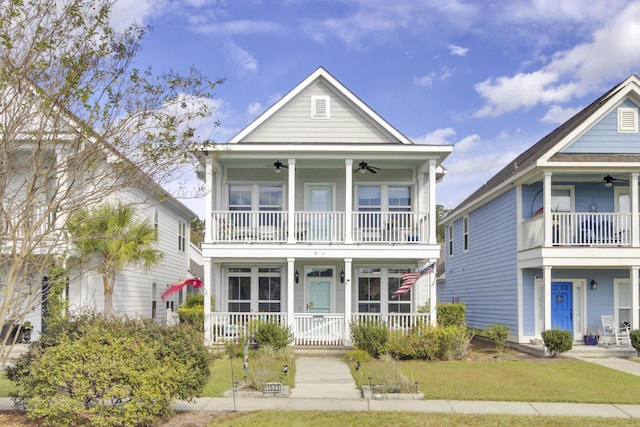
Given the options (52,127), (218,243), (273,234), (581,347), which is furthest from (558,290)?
(52,127)

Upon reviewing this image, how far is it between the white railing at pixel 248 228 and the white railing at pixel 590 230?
8.31 metres

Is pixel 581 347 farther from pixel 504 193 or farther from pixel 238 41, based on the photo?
pixel 238 41

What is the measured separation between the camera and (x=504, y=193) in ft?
68.9

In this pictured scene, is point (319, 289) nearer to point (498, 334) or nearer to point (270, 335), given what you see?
point (270, 335)

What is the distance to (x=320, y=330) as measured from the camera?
1759 cm

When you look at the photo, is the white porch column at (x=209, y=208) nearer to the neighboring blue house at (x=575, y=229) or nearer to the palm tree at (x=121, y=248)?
the palm tree at (x=121, y=248)

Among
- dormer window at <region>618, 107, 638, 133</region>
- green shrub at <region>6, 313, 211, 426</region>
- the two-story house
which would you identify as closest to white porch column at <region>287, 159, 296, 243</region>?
the two-story house

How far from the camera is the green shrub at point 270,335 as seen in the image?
16.4 meters

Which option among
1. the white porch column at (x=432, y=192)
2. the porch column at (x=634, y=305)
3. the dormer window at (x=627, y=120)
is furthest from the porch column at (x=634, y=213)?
the white porch column at (x=432, y=192)

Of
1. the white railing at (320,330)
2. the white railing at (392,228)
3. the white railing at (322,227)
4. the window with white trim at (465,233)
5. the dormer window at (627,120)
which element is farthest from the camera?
the window with white trim at (465,233)

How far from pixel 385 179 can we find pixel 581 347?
7.95 m

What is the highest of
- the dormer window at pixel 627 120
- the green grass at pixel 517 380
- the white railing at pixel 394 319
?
the dormer window at pixel 627 120

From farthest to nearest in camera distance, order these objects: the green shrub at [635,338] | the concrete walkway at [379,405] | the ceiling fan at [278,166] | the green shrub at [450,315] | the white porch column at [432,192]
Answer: the ceiling fan at [278,166], the green shrub at [450,315], the white porch column at [432,192], the green shrub at [635,338], the concrete walkway at [379,405]

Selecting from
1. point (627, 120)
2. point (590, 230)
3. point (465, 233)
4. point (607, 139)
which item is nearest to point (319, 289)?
point (590, 230)
